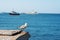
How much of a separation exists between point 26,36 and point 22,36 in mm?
190

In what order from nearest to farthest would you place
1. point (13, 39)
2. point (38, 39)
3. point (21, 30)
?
1. point (13, 39)
2. point (21, 30)
3. point (38, 39)

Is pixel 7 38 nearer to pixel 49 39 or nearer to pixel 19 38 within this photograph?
pixel 19 38

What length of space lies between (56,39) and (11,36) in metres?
27.0

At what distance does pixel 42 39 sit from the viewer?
30422 millimetres

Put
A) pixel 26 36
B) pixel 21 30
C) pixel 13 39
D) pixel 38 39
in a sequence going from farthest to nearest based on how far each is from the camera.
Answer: pixel 38 39
pixel 21 30
pixel 26 36
pixel 13 39

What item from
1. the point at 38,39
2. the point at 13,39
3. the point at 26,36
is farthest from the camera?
the point at 38,39

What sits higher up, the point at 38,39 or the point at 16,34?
the point at 16,34

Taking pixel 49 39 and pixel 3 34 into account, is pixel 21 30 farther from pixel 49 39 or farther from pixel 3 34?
pixel 49 39

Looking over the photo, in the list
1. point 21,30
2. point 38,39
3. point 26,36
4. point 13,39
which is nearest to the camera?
point 13,39

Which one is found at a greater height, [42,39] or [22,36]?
[22,36]

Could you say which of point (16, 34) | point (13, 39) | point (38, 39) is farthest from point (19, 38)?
point (38, 39)

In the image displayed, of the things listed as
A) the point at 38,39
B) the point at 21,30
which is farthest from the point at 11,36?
the point at 38,39

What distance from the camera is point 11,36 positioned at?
14.8ft

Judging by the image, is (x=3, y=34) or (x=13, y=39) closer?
(x=13, y=39)
